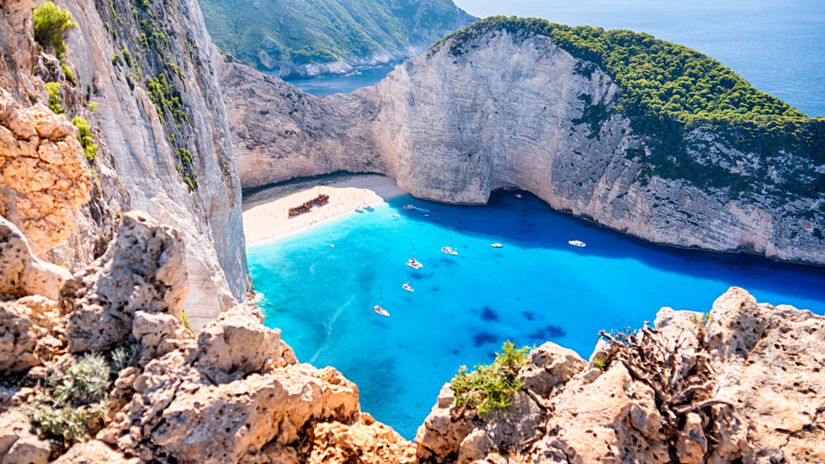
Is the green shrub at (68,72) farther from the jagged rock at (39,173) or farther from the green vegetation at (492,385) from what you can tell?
the green vegetation at (492,385)

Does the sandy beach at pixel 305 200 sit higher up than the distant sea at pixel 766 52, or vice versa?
the distant sea at pixel 766 52

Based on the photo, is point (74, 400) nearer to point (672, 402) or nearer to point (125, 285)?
point (125, 285)

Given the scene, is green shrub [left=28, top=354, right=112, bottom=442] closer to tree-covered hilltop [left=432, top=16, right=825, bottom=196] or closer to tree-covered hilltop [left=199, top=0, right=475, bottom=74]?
tree-covered hilltop [left=432, top=16, right=825, bottom=196]

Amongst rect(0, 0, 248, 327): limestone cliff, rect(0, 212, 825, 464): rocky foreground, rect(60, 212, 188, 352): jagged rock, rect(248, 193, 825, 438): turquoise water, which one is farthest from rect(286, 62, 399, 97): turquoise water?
rect(0, 212, 825, 464): rocky foreground

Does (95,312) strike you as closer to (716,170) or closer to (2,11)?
(2,11)

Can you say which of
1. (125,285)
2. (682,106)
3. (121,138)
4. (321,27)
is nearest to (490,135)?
(682,106)

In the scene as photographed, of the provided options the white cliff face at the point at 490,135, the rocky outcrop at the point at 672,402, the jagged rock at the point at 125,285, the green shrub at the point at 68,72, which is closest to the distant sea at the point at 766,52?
the white cliff face at the point at 490,135
